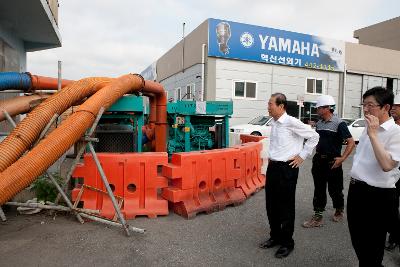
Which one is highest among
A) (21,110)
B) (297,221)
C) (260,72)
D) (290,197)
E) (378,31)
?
(378,31)

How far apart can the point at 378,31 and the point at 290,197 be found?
4084cm

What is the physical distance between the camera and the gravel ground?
358cm

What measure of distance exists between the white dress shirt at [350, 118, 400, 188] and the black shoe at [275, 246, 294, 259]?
133cm

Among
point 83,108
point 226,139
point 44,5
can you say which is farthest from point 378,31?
point 83,108

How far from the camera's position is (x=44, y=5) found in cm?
867

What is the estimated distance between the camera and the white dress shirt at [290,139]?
394 cm

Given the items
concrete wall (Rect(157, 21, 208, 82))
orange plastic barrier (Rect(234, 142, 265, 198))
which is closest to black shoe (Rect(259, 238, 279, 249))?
orange plastic barrier (Rect(234, 142, 265, 198))

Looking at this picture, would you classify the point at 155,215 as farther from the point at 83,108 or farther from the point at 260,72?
the point at 260,72

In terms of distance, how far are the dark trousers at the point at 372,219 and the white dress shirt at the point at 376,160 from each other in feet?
0.20

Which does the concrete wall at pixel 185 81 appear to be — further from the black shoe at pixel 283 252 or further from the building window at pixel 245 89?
the black shoe at pixel 283 252

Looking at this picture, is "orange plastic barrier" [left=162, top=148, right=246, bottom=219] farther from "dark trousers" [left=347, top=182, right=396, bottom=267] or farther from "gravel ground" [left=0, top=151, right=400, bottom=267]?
"dark trousers" [left=347, top=182, right=396, bottom=267]

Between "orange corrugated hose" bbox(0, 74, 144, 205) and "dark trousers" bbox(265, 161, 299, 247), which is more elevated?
"orange corrugated hose" bbox(0, 74, 144, 205)

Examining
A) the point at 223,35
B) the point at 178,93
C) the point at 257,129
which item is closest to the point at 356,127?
the point at 257,129

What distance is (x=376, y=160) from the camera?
2.79m
